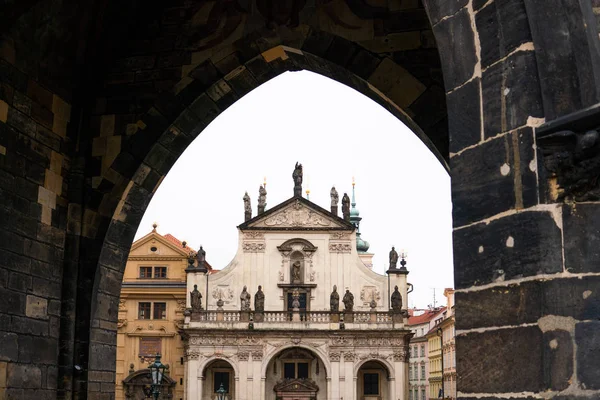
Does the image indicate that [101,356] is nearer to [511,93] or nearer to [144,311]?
[511,93]

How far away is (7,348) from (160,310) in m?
31.6

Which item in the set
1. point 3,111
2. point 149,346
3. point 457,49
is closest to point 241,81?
point 3,111

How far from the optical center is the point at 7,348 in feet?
21.1

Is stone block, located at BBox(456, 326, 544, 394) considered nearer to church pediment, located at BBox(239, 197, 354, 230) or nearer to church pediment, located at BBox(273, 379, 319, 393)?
church pediment, located at BBox(273, 379, 319, 393)

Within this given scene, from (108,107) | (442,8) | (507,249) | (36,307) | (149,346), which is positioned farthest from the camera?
(149,346)

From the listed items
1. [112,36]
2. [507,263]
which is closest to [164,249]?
[112,36]

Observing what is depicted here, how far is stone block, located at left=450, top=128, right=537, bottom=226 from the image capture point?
10.0ft

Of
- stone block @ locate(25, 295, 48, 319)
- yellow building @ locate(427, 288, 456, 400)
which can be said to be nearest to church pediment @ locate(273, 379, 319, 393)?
yellow building @ locate(427, 288, 456, 400)

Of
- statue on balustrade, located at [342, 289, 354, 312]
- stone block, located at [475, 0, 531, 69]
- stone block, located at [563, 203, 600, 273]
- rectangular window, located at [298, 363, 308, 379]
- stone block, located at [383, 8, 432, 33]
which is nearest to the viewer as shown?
stone block, located at [563, 203, 600, 273]

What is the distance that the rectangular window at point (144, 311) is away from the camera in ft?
122

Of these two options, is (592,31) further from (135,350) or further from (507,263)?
(135,350)

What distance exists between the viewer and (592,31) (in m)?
3.01

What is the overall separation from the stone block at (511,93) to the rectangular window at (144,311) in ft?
115

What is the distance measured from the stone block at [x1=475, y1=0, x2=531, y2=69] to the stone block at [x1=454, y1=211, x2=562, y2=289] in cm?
62
